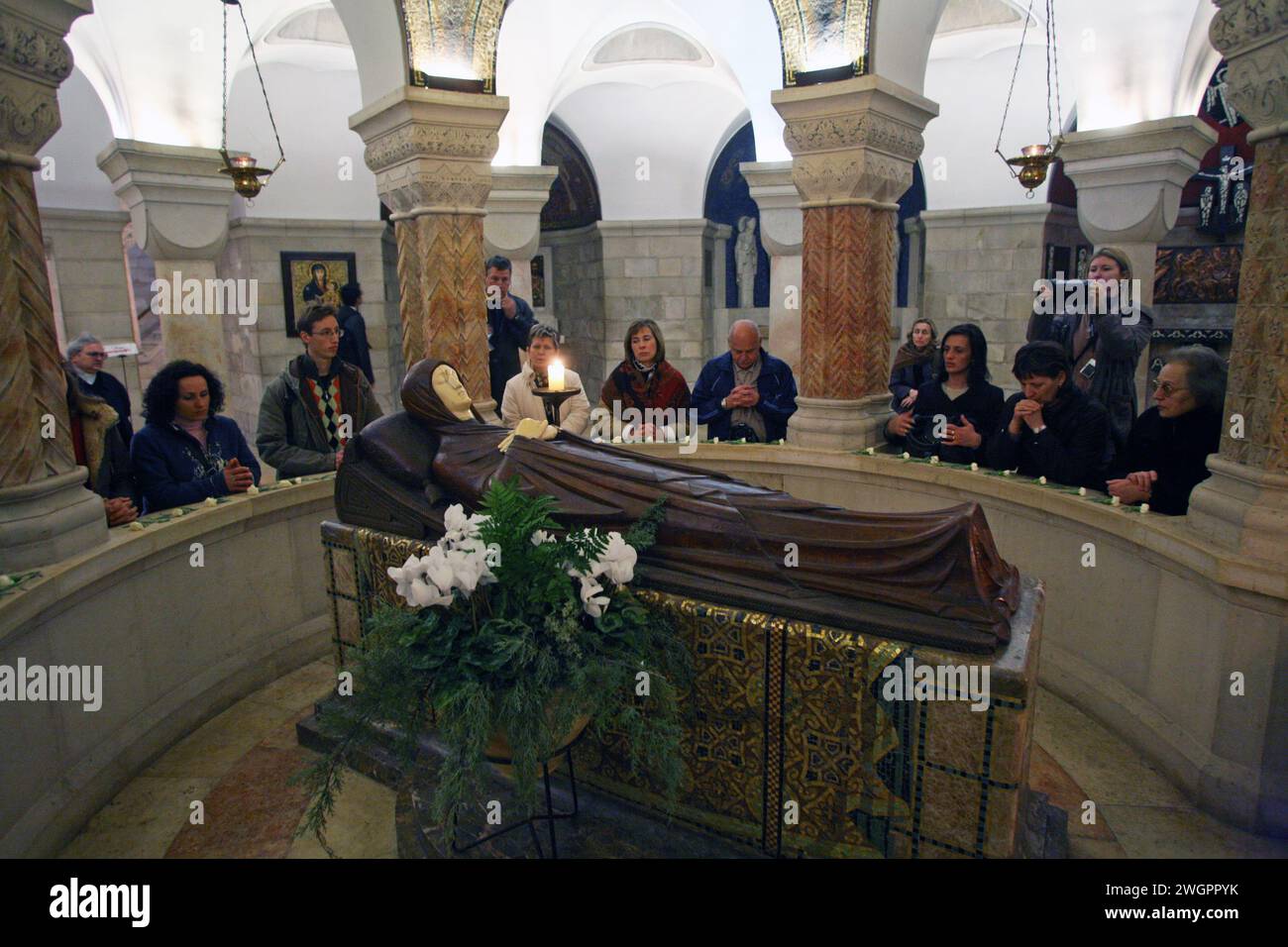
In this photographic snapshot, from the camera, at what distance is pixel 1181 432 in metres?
3.25

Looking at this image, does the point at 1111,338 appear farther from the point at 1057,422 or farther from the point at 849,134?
the point at 849,134

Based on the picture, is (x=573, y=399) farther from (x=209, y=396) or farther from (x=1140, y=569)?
(x=1140, y=569)

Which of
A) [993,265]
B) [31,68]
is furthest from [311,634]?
[993,265]

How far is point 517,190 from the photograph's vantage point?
6.98 meters

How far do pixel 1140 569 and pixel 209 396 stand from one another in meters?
3.94

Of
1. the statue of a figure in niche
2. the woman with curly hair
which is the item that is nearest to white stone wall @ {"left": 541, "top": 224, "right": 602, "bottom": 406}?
the statue of a figure in niche

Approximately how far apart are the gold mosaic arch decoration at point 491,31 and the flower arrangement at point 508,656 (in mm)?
3759

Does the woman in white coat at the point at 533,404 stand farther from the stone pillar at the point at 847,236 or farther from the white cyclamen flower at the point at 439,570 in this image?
the white cyclamen flower at the point at 439,570

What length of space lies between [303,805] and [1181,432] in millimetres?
3612

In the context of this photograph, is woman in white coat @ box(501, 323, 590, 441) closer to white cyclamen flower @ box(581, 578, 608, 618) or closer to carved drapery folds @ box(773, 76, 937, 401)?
carved drapery folds @ box(773, 76, 937, 401)

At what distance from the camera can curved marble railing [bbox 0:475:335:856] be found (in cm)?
262

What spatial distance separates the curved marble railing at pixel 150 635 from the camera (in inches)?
103

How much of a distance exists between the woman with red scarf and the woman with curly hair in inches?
83.2

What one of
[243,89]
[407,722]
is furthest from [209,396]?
[243,89]
